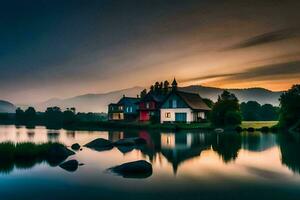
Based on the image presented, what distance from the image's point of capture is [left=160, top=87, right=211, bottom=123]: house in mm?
73438

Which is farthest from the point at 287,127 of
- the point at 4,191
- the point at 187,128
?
the point at 4,191

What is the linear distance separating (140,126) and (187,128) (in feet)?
38.3

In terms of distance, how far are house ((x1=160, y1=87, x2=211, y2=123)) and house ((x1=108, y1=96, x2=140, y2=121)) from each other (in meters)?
23.9

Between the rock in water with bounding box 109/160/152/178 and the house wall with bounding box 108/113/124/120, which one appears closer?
the rock in water with bounding box 109/160/152/178

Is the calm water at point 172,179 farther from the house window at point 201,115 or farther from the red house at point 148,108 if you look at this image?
the red house at point 148,108

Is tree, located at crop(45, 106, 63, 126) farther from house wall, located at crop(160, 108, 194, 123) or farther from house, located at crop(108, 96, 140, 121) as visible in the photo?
house wall, located at crop(160, 108, 194, 123)

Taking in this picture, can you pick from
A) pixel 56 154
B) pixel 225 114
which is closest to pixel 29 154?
pixel 56 154

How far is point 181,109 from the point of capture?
74.2 m

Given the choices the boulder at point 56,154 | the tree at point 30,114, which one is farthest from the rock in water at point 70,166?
the tree at point 30,114

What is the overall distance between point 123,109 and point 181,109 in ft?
104

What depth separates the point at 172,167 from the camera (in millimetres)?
22625

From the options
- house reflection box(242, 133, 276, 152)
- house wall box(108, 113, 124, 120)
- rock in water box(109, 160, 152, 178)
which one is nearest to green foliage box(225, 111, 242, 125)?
house reflection box(242, 133, 276, 152)

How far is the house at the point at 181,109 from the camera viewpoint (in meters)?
73.4

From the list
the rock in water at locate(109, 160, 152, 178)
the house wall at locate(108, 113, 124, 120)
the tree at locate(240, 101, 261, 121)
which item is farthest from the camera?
the house wall at locate(108, 113, 124, 120)
